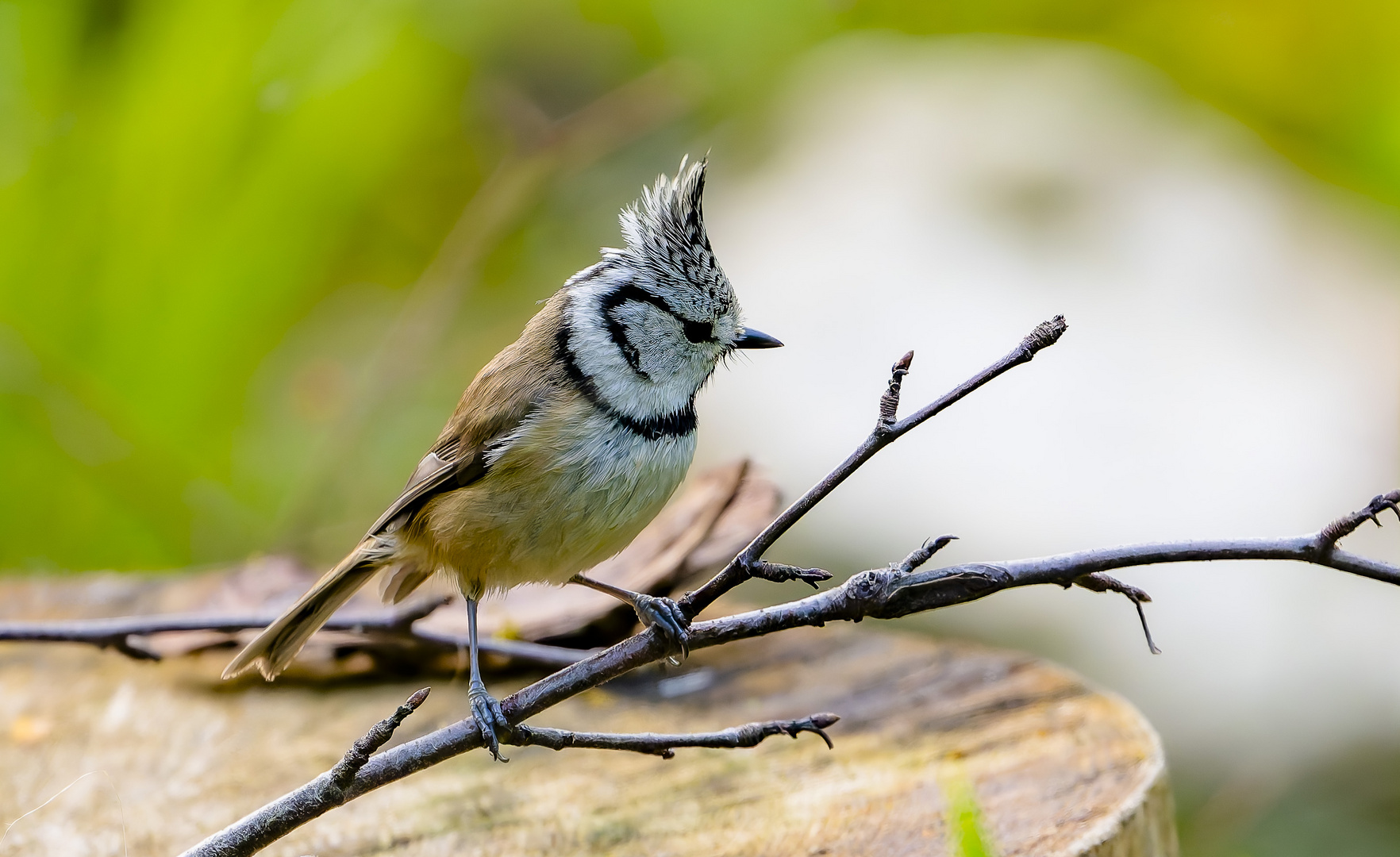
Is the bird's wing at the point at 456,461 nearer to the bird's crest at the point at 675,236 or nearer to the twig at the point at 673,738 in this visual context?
the bird's crest at the point at 675,236

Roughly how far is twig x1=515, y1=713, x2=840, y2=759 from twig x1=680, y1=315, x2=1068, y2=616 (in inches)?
7.1

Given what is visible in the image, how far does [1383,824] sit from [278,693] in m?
3.51

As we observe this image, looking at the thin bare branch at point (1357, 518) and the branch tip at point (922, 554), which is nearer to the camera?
the thin bare branch at point (1357, 518)

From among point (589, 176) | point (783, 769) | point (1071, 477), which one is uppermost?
point (589, 176)

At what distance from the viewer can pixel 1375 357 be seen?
4480 millimetres

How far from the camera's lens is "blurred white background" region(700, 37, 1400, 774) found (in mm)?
3998

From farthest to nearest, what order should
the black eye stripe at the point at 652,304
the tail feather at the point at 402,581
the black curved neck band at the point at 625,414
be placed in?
the tail feather at the point at 402,581 < the black eye stripe at the point at 652,304 < the black curved neck band at the point at 625,414

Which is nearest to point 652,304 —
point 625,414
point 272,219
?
point 625,414

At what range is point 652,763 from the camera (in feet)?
7.29

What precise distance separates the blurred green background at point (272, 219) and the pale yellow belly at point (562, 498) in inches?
89.8

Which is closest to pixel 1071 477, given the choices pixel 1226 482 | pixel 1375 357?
pixel 1226 482

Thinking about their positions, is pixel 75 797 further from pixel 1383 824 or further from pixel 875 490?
pixel 1383 824

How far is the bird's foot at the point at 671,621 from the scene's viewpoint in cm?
157

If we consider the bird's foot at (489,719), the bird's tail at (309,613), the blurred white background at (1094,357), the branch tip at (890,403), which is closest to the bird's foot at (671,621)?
the bird's foot at (489,719)
